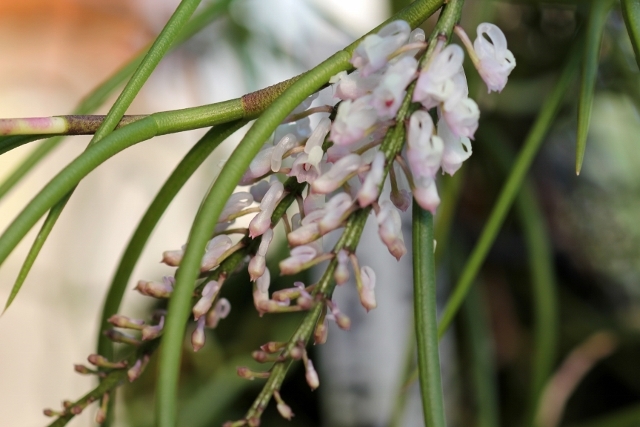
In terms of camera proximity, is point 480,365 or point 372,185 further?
point 480,365

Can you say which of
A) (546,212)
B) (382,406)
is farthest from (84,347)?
(546,212)

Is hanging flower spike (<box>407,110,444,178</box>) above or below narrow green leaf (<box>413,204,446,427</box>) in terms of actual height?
above

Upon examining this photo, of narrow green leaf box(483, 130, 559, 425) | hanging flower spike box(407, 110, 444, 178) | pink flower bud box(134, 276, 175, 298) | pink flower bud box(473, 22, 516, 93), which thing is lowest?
pink flower bud box(134, 276, 175, 298)

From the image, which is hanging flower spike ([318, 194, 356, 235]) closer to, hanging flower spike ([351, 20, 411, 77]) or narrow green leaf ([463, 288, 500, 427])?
hanging flower spike ([351, 20, 411, 77])

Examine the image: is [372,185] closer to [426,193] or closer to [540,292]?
[426,193]

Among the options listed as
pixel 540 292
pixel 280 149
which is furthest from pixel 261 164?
pixel 540 292

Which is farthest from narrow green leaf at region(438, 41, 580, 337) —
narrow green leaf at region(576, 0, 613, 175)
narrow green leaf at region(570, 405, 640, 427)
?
narrow green leaf at region(570, 405, 640, 427)
